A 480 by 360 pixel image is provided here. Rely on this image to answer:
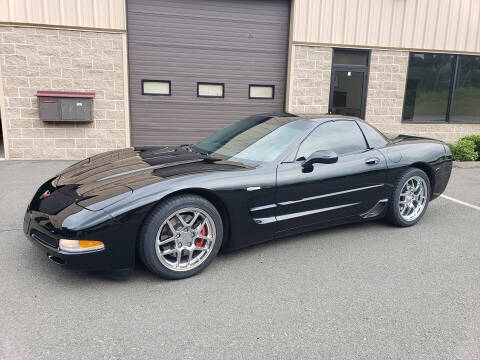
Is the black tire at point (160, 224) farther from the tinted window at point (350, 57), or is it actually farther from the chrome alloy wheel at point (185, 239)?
the tinted window at point (350, 57)

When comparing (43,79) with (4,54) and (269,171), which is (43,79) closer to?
(4,54)

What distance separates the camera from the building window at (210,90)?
928 cm

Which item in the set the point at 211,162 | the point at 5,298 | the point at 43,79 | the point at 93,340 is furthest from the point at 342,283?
the point at 43,79

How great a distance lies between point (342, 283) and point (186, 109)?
690 cm

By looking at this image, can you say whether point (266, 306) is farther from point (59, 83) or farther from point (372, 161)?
point (59, 83)

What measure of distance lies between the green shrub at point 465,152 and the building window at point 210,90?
613 cm

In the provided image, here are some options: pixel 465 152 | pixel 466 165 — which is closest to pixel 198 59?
pixel 466 165

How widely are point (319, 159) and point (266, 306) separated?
Answer: 1.53m

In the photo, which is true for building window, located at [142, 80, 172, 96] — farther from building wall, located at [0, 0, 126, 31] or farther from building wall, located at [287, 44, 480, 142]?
A: building wall, located at [287, 44, 480, 142]

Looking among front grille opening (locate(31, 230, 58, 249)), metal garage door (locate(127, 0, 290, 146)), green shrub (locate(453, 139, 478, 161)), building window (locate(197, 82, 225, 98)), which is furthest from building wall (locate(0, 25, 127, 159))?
green shrub (locate(453, 139, 478, 161))

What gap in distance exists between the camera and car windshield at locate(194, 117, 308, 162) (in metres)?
3.90

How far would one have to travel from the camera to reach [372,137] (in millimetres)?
4539

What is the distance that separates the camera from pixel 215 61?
9.23m

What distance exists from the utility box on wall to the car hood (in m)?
4.55
